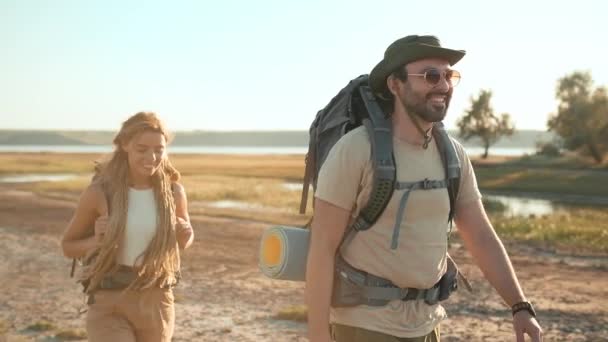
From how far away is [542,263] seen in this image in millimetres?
16469

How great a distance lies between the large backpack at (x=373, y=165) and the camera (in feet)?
9.72

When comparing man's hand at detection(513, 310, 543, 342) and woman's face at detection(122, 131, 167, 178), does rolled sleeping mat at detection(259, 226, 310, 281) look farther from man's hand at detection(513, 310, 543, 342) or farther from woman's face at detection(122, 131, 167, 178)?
woman's face at detection(122, 131, 167, 178)

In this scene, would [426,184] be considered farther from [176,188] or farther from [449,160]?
[176,188]

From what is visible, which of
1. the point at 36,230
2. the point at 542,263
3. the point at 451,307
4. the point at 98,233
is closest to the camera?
the point at 98,233

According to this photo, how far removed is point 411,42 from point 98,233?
2448mm

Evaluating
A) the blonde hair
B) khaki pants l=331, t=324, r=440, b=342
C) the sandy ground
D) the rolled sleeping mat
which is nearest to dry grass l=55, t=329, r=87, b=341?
the sandy ground

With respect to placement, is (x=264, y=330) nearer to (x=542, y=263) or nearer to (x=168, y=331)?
(x=168, y=331)

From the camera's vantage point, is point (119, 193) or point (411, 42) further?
point (119, 193)

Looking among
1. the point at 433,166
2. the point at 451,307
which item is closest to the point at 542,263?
the point at 451,307

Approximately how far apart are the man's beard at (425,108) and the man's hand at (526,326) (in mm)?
918

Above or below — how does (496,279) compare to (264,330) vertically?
above

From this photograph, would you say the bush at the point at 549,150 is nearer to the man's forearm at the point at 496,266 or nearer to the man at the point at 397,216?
the man's forearm at the point at 496,266

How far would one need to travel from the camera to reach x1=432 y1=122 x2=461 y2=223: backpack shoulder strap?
318 centimetres

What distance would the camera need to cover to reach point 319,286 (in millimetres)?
2980
